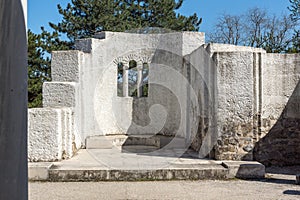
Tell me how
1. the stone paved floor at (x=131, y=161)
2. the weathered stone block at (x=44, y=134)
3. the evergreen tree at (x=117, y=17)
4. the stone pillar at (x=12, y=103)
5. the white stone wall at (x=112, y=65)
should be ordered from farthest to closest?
1. the evergreen tree at (x=117, y=17)
2. the white stone wall at (x=112, y=65)
3. the weathered stone block at (x=44, y=134)
4. the stone paved floor at (x=131, y=161)
5. the stone pillar at (x=12, y=103)

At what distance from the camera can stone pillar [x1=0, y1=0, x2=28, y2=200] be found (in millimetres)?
1117

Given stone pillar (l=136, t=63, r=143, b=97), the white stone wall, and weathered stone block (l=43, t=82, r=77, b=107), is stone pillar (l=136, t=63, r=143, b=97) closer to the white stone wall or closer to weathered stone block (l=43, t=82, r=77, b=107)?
the white stone wall

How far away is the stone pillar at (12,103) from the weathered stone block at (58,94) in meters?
6.29

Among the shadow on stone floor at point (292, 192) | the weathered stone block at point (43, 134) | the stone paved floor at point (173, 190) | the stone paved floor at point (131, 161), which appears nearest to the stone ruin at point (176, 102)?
the weathered stone block at point (43, 134)

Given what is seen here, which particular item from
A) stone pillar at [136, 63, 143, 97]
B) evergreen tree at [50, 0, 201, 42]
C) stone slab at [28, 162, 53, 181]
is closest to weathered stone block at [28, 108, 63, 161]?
stone slab at [28, 162, 53, 181]

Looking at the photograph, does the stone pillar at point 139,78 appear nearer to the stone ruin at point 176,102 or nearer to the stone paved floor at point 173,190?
the stone ruin at point 176,102

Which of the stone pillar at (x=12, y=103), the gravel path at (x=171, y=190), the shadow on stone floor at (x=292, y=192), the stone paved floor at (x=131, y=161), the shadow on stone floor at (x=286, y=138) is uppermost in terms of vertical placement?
the stone pillar at (x=12, y=103)

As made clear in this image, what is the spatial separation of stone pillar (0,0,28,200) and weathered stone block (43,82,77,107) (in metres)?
6.29

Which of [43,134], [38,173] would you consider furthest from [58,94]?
[38,173]

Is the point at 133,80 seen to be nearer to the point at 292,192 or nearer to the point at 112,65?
the point at 112,65

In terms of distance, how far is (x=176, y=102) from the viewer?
9.77 meters

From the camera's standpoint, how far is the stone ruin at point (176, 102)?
6.30 metres

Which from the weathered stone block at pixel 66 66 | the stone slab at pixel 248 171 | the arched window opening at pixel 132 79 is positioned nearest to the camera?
the stone slab at pixel 248 171

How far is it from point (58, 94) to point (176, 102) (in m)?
3.70
